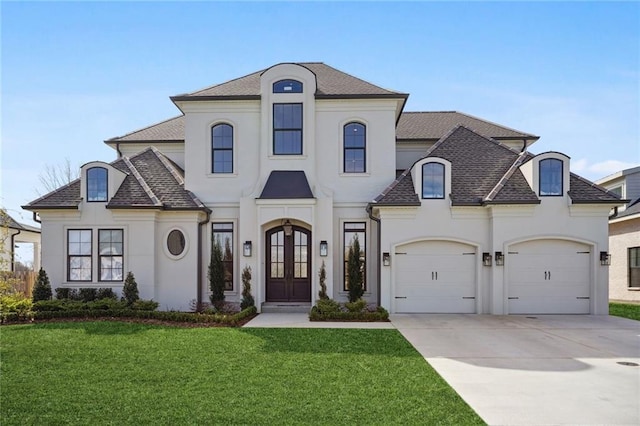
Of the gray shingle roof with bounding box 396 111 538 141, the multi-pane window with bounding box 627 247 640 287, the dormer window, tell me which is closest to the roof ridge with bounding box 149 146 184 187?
the dormer window

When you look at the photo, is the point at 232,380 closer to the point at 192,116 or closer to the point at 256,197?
the point at 256,197

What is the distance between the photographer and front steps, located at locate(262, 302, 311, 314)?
48.4 feet

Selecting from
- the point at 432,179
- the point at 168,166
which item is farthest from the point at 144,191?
the point at 432,179

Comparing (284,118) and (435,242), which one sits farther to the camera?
(284,118)

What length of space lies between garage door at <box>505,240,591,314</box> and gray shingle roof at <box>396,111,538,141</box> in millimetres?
5907

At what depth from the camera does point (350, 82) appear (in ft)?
53.3

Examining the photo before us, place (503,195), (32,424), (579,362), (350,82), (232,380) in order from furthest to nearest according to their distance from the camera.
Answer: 1. (350,82)
2. (503,195)
3. (579,362)
4. (232,380)
5. (32,424)

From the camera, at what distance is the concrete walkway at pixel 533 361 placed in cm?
582

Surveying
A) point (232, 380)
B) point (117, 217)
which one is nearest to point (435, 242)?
point (232, 380)

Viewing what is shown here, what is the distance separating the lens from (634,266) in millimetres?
20562

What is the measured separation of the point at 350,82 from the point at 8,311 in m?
13.6

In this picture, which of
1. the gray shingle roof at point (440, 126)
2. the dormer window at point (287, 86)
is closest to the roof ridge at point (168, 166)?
the dormer window at point (287, 86)

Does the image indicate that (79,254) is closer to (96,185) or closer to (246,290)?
(96,185)

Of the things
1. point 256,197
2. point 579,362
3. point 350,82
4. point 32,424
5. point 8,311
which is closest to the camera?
point 32,424
